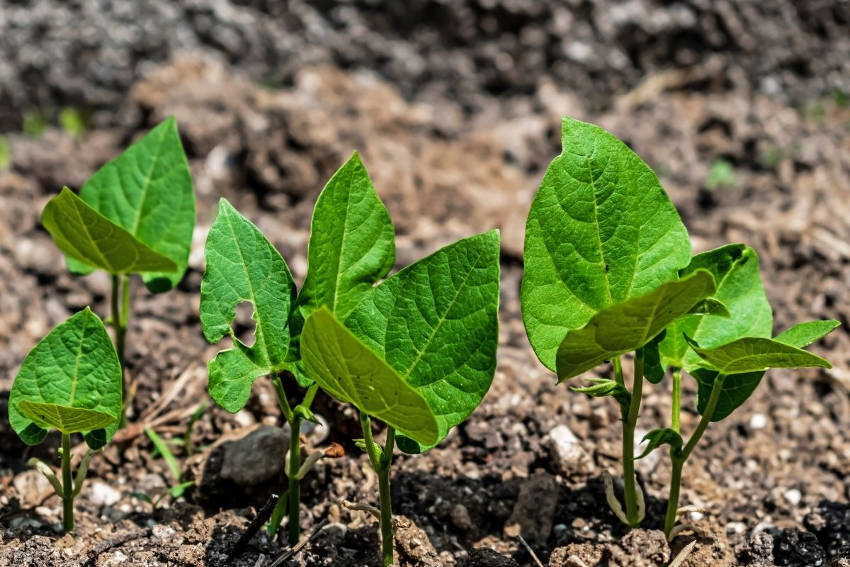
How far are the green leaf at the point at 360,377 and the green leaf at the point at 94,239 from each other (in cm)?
50

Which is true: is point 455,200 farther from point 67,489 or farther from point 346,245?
point 67,489

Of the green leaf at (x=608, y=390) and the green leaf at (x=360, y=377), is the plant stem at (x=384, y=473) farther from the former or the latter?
the green leaf at (x=608, y=390)

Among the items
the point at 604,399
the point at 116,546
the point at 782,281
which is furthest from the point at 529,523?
the point at 782,281

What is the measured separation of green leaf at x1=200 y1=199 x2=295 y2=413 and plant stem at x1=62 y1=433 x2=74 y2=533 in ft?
1.05

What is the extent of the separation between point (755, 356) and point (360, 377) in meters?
0.58

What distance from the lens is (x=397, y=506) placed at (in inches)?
69.1

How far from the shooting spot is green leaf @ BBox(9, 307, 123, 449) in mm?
1502

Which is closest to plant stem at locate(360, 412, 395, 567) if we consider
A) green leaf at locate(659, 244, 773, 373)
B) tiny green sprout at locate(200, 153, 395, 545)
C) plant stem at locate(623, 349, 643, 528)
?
tiny green sprout at locate(200, 153, 395, 545)

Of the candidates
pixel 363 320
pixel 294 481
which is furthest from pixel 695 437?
pixel 294 481

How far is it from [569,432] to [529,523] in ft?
0.81

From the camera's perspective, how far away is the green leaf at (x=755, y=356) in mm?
1290

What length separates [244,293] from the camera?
148 centimetres

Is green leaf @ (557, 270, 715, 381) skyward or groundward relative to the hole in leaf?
skyward

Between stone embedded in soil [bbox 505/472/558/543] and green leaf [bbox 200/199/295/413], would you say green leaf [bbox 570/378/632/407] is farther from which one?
green leaf [bbox 200/199/295/413]
